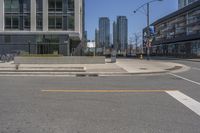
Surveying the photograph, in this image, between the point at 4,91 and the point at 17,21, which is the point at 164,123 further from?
the point at 17,21

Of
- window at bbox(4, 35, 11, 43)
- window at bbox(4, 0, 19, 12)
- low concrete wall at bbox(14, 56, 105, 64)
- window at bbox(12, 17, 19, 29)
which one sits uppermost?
window at bbox(4, 0, 19, 12)

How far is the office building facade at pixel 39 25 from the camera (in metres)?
57.8

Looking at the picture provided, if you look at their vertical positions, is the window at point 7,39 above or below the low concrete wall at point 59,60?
above

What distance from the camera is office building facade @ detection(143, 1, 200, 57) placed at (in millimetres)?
84694

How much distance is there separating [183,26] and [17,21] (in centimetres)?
5494

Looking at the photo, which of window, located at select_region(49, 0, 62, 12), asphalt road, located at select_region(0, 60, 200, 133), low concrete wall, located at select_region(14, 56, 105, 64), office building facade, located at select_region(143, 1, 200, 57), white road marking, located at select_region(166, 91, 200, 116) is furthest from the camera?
office building facade, located at select_region(143, 1, 200, 57)

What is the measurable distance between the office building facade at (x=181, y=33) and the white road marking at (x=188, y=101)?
61489mm

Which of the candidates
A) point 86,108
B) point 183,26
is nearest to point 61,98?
point 86,108

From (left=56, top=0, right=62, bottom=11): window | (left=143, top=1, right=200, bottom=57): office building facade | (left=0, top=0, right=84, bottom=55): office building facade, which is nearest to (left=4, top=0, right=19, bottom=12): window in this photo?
(left=0, top=0, right=84, bottom=55): office building facade

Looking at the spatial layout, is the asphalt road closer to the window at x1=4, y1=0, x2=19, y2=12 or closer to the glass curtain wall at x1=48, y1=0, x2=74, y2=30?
the glass curtain wall at x1=48, y1=0, x2=74, y2=30

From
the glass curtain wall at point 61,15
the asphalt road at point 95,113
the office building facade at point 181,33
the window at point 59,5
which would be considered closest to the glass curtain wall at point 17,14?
the glass curtain wall at point 61,15

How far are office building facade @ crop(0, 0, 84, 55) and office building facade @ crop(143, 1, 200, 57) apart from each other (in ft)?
68.9

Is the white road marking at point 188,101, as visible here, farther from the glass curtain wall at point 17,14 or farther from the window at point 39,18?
the glass curtain wall at point 17,14

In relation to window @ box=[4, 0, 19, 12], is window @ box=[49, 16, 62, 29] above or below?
below
